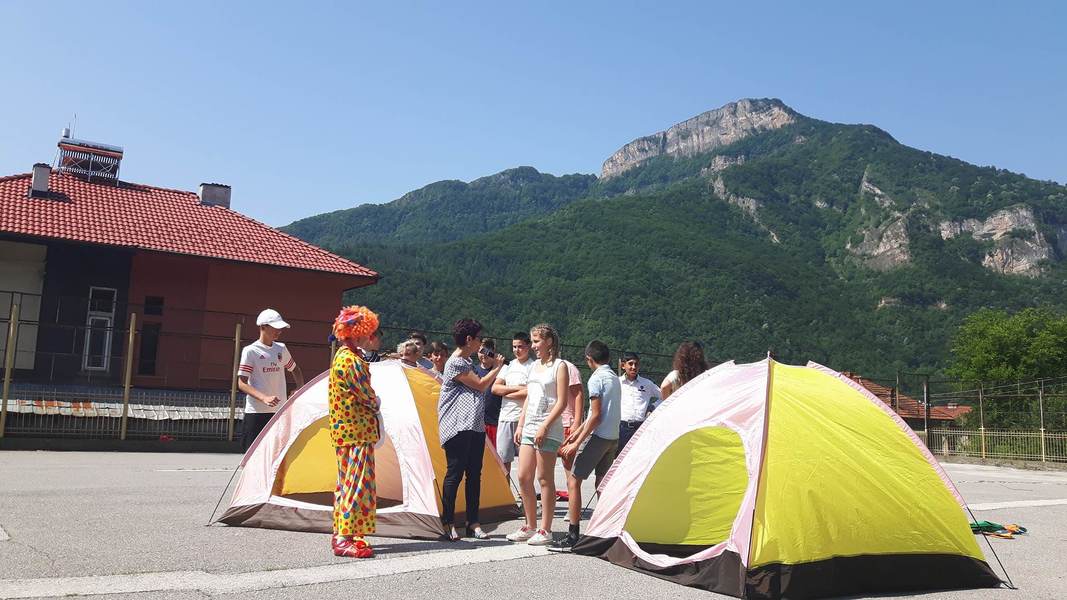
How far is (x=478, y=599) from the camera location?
15.7ft

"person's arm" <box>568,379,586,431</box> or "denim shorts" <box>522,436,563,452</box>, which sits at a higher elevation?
"person's arm" <box>568,379,586,431</box>

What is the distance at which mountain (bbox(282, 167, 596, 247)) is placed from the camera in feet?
449

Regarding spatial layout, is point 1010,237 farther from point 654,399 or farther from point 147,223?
point 654,399

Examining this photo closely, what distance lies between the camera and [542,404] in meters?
6.50

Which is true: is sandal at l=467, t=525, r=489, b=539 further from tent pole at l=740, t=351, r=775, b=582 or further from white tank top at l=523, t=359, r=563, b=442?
tent pole at l=740, t=351, r=775, b=582

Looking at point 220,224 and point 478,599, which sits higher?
point 220,224

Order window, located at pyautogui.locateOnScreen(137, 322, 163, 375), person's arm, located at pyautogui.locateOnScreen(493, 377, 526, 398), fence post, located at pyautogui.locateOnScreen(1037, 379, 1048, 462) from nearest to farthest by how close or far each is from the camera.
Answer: person's arm, located at pyautogui.locateOnScreen(493, 377, 526, 398) < window, located at pyautogui.locateOnScreen(137, 322, 163, 375) < fence post, located at pyautogui.locateOnScreen(1037, 379, 1048, 462)

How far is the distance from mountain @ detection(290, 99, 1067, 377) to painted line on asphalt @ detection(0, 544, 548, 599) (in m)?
41.6

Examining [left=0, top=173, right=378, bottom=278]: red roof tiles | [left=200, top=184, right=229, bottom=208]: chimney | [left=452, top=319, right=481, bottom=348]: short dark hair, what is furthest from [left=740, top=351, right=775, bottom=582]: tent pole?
[left=200, top=184, right=229, bottom=208]: chimney

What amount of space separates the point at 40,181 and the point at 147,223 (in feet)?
11.0

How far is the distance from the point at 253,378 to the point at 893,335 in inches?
3144

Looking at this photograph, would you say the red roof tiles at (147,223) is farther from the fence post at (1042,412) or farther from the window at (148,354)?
the fence post at (1042,412)

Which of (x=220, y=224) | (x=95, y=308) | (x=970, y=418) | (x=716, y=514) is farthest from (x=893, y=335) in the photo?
(x=716, y=514)

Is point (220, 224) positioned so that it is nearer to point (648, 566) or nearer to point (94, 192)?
point (94, 192)
